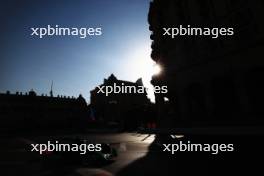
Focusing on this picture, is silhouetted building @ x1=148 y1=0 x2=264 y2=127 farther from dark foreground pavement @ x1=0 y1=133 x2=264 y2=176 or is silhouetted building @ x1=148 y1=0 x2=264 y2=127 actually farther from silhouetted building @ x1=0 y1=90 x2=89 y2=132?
silhouetted building @ x1=0 y1=90 x2=89 y2=132

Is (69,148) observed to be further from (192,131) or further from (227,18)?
(227,18)

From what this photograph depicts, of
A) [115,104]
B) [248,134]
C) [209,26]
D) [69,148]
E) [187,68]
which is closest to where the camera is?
[69,148]

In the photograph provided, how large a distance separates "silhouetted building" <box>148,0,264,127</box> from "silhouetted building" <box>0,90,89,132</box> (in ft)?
120

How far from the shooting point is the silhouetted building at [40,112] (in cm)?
5875

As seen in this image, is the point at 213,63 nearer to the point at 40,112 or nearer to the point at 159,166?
the point at 159,166

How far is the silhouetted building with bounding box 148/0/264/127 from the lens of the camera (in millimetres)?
24109

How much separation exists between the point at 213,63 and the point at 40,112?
5164 cm

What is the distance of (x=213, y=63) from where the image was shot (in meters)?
27.9

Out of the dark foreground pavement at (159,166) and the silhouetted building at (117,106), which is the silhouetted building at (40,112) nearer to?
the silhouetted building at (117,106)

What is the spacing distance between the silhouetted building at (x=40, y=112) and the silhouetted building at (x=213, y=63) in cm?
3660

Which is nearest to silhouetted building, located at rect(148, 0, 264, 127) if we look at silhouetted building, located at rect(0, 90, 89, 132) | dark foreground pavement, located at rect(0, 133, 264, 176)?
dark foreground pavement, located at rect(0, 133, 264, 176)

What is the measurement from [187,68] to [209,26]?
6042 mm

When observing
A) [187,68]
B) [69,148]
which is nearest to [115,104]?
[187,68]

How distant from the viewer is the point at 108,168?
13383 millimetres
